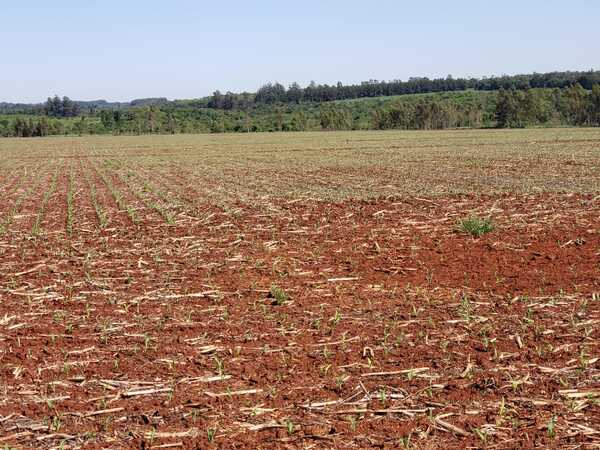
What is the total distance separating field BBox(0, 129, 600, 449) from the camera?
532 centimetres

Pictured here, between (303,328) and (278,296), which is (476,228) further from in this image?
(303,328)

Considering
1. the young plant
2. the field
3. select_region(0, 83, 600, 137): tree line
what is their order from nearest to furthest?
the field → the young plant → select_region(0, 83, 600, 137): tree line

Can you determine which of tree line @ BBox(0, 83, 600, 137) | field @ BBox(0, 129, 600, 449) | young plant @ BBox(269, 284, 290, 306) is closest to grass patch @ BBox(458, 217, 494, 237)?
field @ BBox(0, 129, 600, 449)

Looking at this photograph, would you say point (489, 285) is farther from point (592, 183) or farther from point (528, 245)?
point (592, 183)

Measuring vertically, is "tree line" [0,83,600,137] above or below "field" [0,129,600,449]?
above

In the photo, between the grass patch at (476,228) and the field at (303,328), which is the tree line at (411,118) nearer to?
the field at (303,328)

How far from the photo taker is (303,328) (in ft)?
25.3

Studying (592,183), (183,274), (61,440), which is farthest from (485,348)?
(592,183)

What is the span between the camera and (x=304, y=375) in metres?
6.33

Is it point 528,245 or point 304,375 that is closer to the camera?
point 304,375

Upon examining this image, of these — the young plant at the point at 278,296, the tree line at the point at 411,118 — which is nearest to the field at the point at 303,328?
the young plant at the point at 278,296

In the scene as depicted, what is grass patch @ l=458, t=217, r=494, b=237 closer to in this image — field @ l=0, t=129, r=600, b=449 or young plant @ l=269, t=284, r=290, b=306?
field @ l=0, t=129, r=600, b=449

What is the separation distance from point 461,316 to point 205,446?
405cm

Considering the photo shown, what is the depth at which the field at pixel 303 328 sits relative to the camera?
5316 mm
